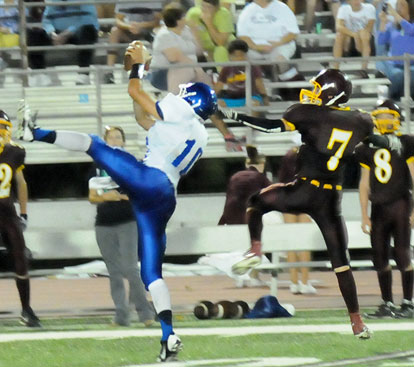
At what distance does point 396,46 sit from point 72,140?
800 centimetres

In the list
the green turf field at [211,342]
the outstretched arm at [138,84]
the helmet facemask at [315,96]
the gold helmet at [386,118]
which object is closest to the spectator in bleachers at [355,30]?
the gold helmet at [386,118]

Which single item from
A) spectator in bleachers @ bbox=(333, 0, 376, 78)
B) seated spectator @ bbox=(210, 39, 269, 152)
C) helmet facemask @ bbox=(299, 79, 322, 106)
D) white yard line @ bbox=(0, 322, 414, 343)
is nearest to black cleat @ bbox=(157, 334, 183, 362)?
white yard line @ bbox=(0, 322, 414, 343)

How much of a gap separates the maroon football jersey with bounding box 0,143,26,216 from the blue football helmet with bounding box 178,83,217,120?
2845 millimetres

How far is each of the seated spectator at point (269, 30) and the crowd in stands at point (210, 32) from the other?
12mm

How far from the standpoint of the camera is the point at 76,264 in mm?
17391

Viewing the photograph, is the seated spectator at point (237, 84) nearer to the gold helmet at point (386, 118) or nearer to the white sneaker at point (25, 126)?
the gold helmet at point (386, 118)

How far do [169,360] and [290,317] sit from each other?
2967 mm

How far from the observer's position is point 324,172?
10906mm

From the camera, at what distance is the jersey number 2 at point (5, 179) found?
41.0ft

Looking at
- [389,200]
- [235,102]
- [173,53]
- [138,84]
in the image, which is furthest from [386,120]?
[173,53]

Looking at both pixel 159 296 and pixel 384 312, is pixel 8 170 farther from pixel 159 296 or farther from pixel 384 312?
pixel 384 312

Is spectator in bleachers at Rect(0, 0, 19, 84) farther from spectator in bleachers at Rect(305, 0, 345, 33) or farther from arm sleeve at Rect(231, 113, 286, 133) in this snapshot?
arm sleeve at Rect(231, 113, 286, 133)

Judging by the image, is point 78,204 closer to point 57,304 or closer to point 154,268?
point 57,304

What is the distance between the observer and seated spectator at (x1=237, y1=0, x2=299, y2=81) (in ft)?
55.2
